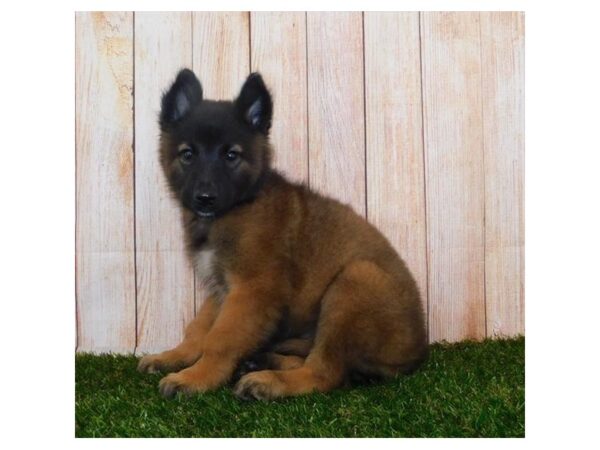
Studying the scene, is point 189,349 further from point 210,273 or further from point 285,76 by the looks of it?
point 285,76

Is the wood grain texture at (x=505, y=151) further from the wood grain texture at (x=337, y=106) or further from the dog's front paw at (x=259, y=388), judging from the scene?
the dog's front paw at (x=259, y=388)

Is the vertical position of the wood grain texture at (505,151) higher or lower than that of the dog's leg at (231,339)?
higher

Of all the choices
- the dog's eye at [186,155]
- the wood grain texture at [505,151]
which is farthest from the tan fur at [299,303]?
the wood grain texture at [505,151]

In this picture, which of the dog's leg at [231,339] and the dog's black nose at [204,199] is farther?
the dog's black nose at [204,199]

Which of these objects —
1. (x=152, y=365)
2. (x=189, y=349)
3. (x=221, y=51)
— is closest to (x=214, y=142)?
(x=221, y=51)

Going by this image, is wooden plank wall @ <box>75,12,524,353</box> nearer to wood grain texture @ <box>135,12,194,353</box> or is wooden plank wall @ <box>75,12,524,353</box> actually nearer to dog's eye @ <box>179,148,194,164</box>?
wood grain texture @ <box>135,12,194,353</box>
